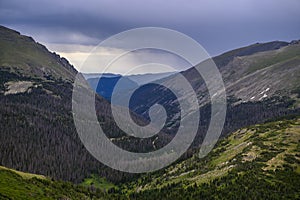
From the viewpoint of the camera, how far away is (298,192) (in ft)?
427

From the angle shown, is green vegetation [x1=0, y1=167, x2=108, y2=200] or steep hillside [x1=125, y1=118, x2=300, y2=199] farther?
steep hillside [x1=125, y1=118, x2=300, y2=199]

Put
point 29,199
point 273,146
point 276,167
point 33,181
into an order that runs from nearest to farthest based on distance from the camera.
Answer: point 29,199, point 33,181, point 276,167, point 273,146

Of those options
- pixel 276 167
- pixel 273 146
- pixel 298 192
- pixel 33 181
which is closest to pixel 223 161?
pixel 273 146

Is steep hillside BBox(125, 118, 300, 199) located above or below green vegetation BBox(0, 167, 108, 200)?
below

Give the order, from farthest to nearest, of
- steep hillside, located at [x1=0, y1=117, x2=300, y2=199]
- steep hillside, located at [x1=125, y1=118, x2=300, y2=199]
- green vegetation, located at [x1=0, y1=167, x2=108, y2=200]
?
steep hillside, located at [x1=125, y1=118, x2=300, y2=199], steep hillside, located at [x1=0, y1=117, x2=300, y2=199], green vegetation, located at [x1=0, y1=167, x2=108, y2=200]

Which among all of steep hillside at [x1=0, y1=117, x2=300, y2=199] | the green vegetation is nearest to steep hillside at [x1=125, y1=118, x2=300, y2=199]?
steep hillside at [x1=0, y1=117, x2=300, y2=199]

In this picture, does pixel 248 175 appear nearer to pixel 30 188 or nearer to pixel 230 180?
pixel 230 180

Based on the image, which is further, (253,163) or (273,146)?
(273,146)

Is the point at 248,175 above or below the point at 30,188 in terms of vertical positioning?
below

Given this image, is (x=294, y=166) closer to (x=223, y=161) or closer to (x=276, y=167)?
(x=276, y=167)

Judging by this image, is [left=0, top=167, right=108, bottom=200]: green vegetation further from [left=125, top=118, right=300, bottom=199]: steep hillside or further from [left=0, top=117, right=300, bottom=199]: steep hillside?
[left=125, top=118, right=300, bottom=199]: steep hillside

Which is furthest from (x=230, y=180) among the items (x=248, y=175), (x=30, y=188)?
(x=30, y=188)

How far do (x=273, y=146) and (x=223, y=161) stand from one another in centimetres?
2531

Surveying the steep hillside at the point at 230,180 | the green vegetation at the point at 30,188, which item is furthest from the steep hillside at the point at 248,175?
the green vegetation at the point at 30,188
